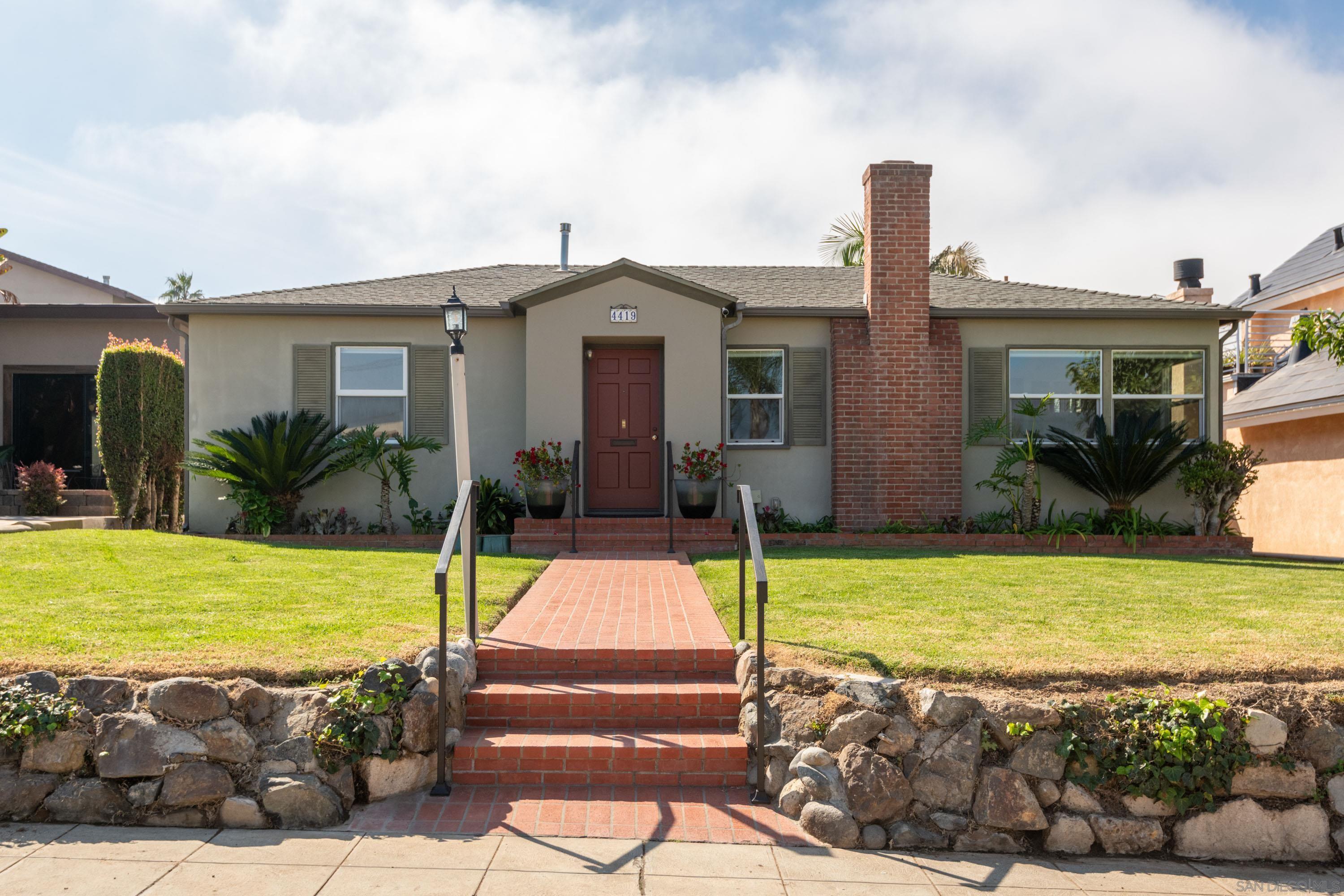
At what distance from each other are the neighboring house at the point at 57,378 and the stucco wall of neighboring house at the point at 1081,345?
12.2m

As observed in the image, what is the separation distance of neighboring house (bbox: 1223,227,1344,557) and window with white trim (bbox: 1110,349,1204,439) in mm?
1861

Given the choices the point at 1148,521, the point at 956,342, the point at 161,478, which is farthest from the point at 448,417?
the point at 1148,521

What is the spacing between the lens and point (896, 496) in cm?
1123

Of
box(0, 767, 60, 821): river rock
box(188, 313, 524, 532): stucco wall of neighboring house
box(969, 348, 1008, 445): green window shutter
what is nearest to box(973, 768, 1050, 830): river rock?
box(0, 767, 60, 821): river rock

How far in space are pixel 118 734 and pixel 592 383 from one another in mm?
7636

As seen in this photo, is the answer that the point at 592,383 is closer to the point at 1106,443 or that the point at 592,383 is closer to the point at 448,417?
the point at 448,417

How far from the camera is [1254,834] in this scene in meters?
4.07

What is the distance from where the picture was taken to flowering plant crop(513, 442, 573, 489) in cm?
1038

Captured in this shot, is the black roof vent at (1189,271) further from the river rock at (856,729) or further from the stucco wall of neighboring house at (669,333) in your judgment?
the river rock at (856,729)

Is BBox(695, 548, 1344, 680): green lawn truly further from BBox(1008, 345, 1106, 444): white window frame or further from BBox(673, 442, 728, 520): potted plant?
BBox(1008, 345, 1106, 444): white window frame

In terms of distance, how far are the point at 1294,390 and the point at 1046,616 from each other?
37.8 feet

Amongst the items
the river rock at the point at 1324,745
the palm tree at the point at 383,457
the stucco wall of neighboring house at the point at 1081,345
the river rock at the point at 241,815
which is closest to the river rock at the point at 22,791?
the river rock at the point at 241,815

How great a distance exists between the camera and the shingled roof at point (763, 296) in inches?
438

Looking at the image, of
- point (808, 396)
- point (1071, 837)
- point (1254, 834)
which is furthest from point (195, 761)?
point (808, 396)
